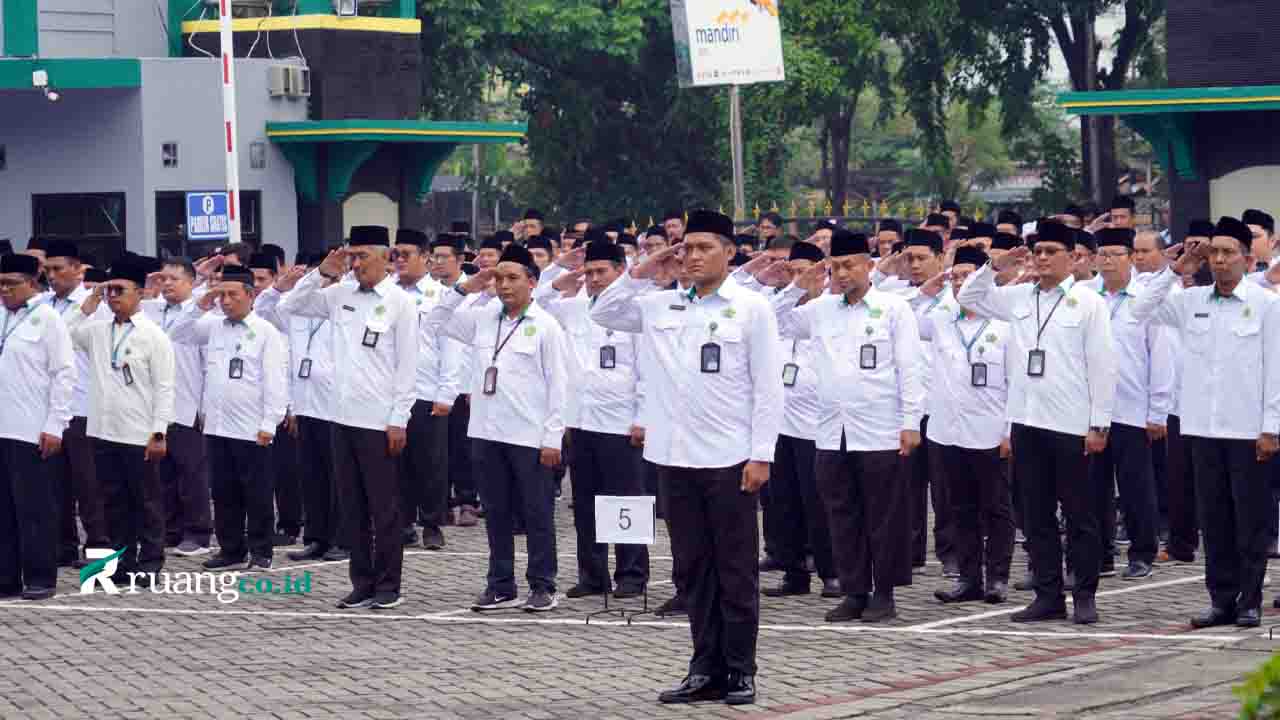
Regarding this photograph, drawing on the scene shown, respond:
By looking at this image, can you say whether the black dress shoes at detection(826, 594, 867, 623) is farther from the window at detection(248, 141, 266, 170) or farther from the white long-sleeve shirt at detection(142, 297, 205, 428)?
the window at detection(248, 141, 266, 170)

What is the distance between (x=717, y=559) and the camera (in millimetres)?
11344

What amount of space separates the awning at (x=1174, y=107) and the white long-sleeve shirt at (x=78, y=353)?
15.9m

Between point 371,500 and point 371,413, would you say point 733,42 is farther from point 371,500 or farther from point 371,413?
point 371,500

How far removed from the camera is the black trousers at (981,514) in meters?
14.7

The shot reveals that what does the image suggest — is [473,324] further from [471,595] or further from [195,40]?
[195,40]

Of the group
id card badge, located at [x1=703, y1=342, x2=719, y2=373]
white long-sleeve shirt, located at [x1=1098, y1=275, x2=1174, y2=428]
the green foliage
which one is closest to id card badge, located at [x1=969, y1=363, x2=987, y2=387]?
white long-sleeve shirt, located at [x1=1098, y1=275, x2=1174, y2=428]

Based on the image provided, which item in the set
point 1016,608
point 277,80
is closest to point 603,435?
point 1016,608

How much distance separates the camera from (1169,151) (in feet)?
102

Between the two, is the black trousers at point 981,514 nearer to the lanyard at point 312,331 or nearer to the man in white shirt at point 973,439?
the man in white shirt at point 973,439

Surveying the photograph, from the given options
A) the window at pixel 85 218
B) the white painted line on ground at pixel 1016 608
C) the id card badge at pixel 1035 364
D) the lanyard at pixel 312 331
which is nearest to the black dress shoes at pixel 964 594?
the white painted line on ground at pixel 1016 608

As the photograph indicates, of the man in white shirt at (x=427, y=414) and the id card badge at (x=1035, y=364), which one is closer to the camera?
the id card badge at (x=1035, y=364)

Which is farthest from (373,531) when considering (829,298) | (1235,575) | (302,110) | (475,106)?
(475,106)

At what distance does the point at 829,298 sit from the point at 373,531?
325cm

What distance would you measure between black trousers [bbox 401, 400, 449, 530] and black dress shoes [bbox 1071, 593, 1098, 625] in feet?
20.0
